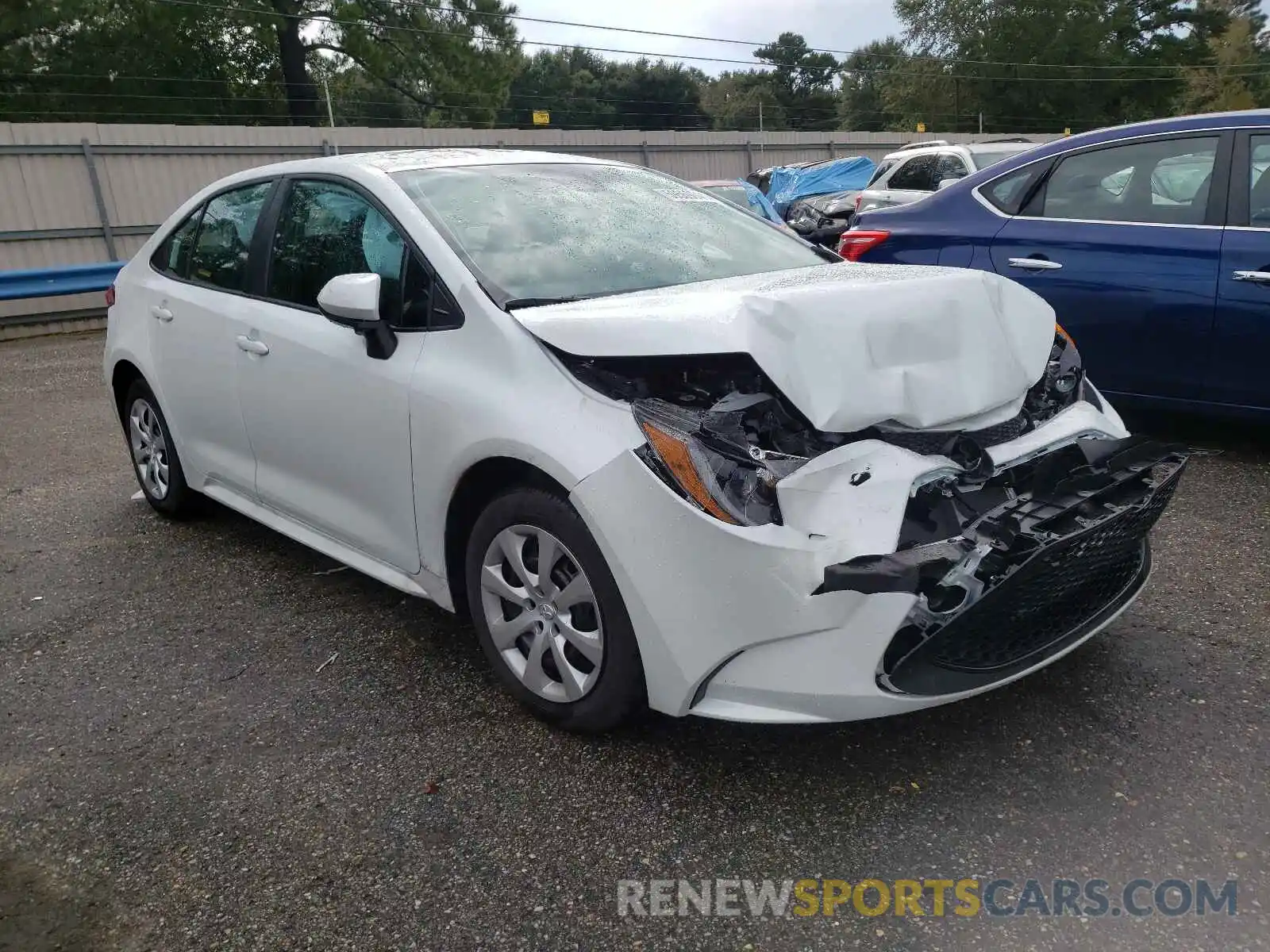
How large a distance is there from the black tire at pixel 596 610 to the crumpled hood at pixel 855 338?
43cm

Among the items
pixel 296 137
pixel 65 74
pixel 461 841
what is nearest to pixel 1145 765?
pixel 461 841

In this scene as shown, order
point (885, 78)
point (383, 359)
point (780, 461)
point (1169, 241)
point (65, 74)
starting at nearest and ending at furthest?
point (780, 461)
point (383, 359)
point (1169, 241)
point (65, 74)
point (885, 78)

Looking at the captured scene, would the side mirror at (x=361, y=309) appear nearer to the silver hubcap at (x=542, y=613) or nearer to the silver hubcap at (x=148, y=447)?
the silver hubcap at (x=542, y=613)

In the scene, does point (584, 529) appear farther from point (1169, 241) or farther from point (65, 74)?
point (65, 74)

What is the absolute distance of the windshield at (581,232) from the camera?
302 cm

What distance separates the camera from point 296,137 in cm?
1681

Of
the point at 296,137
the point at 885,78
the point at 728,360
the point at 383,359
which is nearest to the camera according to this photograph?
the point at 728,360

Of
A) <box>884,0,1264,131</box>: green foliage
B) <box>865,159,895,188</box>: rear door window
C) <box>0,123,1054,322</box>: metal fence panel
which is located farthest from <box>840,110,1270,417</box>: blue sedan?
<box>884,0,1264,131</box>: green foliage

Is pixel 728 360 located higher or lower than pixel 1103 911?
higher

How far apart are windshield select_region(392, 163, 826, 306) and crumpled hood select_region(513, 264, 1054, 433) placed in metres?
0.25

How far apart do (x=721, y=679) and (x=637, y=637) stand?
0.23m

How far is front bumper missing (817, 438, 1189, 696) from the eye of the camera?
7.23 ft

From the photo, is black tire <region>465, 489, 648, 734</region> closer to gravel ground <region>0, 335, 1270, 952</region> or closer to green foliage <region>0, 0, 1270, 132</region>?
gravel ground <region>0, 335, 1270, 952</region>

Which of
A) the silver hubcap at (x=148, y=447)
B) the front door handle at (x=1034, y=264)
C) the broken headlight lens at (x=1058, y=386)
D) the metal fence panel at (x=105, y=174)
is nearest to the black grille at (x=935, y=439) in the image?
the broken headlight lens at (x=1058, y=386)
